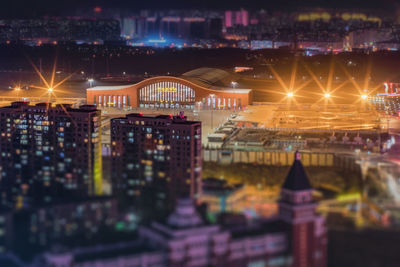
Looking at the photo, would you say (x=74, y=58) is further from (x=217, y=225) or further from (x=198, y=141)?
(x=217, y=225)

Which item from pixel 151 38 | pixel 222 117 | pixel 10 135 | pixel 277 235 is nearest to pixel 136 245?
pixel 277 235

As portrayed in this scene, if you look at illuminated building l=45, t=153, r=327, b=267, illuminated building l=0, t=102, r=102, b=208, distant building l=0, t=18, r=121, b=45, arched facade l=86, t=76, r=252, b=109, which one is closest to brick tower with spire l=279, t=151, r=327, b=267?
illuminated building l=45, t=153, r=327, b=267

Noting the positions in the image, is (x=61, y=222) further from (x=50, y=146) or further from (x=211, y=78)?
(x=211, y=78)

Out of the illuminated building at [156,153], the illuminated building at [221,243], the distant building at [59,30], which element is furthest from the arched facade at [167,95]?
the distant building at [59,30]

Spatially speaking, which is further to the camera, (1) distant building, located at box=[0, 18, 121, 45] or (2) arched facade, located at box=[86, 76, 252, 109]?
(1) distant building, located at box=[0, 18, 121, 45]

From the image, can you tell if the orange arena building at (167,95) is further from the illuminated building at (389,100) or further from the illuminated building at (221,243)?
the illuminated building at (221,243)

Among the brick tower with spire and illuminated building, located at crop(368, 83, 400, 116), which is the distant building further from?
the brick tower with spire
